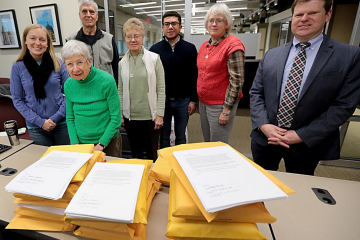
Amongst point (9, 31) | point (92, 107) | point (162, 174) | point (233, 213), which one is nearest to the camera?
point (233, 213)

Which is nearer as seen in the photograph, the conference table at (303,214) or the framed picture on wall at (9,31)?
the conference table at (303,214)

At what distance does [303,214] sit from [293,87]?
29.4 inches

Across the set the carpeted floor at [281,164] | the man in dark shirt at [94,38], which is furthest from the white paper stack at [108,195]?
the carpeted floor at [281,164]

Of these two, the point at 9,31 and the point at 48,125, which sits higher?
the point at 9,31

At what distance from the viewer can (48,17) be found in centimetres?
331

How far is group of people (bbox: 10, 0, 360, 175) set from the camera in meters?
1.16

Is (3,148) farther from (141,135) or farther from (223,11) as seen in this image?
(223,11)

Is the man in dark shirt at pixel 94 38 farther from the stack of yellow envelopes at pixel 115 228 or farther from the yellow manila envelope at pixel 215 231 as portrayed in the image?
the yellow manila envelope at pixel 215 231

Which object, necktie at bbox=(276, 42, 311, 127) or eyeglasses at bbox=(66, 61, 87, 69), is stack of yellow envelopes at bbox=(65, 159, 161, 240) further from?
necktie at bbox=(276, 42, 311, 127)

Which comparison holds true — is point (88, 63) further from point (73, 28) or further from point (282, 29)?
point (282, 29)

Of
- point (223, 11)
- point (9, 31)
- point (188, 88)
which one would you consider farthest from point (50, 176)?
point (9, 31)

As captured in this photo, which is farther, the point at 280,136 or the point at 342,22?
the point at 342,22

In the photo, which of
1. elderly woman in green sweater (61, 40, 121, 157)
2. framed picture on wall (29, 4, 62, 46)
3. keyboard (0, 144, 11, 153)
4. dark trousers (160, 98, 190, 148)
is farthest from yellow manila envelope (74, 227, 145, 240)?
framed picture on wall (29, 4, 62, 46)

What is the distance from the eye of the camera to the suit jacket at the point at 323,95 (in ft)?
3.66
